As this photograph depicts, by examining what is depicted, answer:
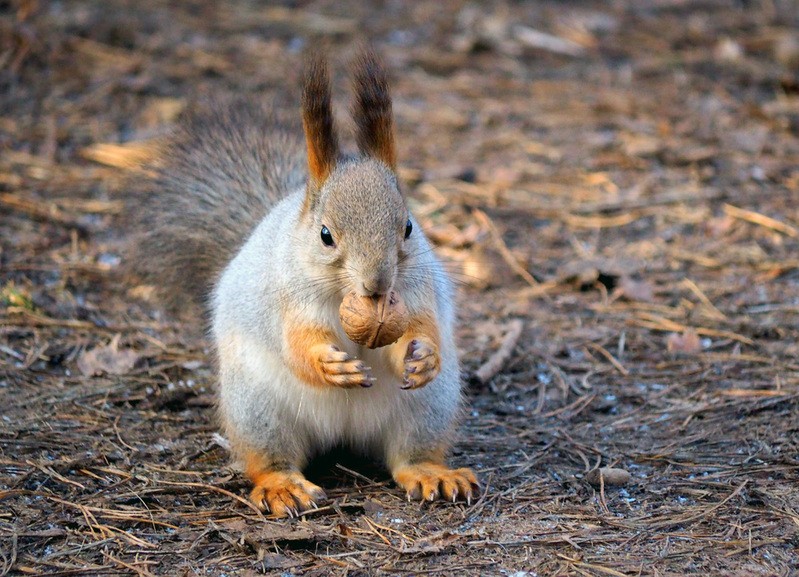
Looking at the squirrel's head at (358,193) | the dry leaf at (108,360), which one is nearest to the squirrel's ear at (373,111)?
the squirrel's head at (358,193)

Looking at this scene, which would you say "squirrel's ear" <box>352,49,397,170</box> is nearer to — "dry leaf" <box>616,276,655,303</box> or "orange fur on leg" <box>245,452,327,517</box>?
"orange fur on leg" <box>245,452,327,517</box>

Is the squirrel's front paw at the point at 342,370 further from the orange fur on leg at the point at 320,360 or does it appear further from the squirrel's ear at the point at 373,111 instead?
the squirrel's ear at the point at 373,111

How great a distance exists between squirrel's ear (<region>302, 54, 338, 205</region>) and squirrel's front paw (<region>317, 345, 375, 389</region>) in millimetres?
422

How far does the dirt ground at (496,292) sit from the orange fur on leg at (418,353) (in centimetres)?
35

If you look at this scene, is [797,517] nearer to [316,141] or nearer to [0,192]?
[316,141]

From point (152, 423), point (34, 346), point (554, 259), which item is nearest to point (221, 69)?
point (554, 259)

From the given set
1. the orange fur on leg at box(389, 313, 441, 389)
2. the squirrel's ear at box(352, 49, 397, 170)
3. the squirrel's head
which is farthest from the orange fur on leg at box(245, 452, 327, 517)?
the squirrel's ear at box(352, 49, 397, 170)

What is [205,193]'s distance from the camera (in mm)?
3369

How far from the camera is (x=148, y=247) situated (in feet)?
11.4

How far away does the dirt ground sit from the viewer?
2426mm

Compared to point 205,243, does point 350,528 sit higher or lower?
lower

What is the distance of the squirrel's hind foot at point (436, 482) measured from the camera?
262cm

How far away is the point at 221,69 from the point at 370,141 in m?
3.48

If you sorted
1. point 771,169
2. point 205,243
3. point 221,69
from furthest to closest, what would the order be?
1. point 221,69
2. point 771,169
3. point 205,243
